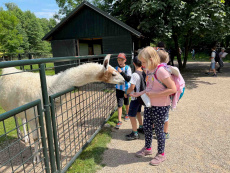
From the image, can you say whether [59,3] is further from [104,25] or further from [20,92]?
[20,92]

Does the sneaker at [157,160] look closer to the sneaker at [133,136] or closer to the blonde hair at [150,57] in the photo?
the sneaker at [133,136]

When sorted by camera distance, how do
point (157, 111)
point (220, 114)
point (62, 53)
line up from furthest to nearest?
point (62, 53)
point (220, 114)
point (157, 111)

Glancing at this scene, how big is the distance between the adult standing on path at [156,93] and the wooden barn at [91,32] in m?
7.53

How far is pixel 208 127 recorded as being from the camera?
14.1 ft

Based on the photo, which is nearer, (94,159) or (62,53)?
(94,159)

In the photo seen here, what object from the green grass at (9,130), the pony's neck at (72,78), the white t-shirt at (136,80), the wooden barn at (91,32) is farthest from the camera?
the wooden barn at (91,32)

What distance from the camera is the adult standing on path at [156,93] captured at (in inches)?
98.5

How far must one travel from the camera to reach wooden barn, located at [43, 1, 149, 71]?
1022 centimetres

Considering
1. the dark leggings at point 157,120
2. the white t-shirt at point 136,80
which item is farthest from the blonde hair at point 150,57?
the white t-shirt at point 136,80

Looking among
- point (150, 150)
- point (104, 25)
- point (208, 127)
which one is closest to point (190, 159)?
point (150, 150)

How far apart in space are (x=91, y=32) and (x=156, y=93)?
30.5ft

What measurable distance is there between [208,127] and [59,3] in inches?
1240

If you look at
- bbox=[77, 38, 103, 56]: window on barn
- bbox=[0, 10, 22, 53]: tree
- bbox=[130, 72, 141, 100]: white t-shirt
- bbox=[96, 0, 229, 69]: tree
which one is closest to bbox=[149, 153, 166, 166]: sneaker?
bbox=[130, 72, 141, 100]: white t-shirt

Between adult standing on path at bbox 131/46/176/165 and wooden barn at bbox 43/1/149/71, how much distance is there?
753 centimetres
